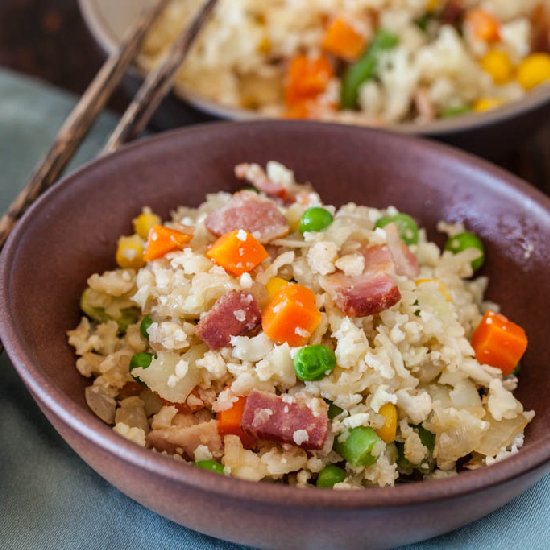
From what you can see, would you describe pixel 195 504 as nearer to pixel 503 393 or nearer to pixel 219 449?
pixel 219 449

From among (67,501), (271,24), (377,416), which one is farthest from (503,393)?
(271,24)

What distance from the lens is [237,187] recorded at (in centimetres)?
241

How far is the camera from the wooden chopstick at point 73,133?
2.16 metres

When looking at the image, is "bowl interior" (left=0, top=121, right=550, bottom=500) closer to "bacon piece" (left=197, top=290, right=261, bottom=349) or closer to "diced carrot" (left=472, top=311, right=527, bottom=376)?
"diced carrot" (left=472, top=311, right=527, bottom=376)

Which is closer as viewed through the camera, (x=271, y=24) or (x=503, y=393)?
(x=503, y=393)

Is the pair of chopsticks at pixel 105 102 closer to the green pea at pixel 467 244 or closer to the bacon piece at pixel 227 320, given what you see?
the bacon piece at pixel 227 320

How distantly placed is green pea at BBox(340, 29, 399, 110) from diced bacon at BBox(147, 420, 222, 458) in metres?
1.83

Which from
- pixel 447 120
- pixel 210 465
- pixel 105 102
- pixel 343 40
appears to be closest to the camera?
pixel 210 465

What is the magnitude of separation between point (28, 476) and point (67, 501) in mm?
124

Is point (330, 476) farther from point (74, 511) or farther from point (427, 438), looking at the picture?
point (74, 511)

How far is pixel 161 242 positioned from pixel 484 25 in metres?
1.86

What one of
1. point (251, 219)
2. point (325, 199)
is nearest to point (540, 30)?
point (325, 199)

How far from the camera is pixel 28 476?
196cm

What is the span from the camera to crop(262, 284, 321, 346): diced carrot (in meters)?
1.79
